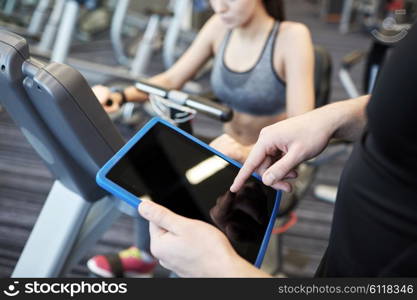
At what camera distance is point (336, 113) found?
29.3 inches

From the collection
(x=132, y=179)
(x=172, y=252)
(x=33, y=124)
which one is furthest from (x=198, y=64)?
(x=172, y=252)

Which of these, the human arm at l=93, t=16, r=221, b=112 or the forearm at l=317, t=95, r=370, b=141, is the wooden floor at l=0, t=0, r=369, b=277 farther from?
the forearm at l=317, t=95, r=370, b=141

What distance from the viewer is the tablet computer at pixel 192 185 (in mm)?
723

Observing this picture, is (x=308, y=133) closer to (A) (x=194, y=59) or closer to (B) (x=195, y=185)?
(B) (x=195, y=185)

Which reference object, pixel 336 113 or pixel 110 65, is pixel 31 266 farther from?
pixel 110 65

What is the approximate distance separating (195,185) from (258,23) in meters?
1.03

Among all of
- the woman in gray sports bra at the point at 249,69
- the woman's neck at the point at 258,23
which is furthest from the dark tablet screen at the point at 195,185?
the woman's neck at the point at 258,23

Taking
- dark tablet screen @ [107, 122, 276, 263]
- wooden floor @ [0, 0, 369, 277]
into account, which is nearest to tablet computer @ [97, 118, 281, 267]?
dark tablet screen @ [107, 122, 276, 263]

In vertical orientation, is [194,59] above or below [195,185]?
below

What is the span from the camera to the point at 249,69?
65.1 inches

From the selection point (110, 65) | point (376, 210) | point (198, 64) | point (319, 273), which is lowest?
point (110, 65)

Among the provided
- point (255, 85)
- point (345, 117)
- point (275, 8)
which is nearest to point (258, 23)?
point (275, 8)

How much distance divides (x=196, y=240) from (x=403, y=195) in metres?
0.28

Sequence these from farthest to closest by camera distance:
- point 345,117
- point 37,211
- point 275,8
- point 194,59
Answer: point 194,59 → point 275,8 → point 37,211 → point 345,117
